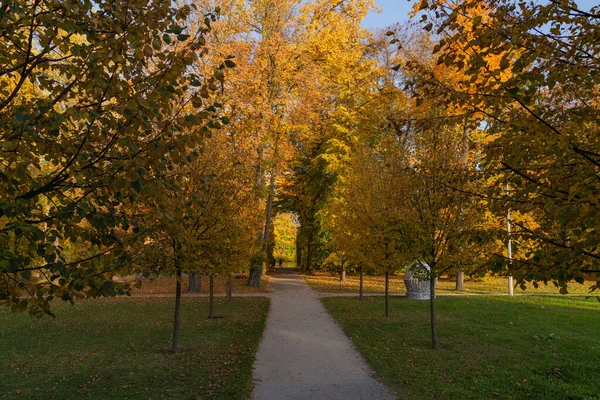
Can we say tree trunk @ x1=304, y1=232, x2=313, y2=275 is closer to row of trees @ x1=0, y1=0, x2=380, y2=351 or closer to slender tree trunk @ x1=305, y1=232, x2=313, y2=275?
Result: slender tree trunk @ x1=305, y1=232, x2=313, y2=275

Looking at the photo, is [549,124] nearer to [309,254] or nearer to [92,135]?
[92,135]

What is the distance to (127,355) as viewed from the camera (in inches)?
315

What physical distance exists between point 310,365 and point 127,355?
133 inches

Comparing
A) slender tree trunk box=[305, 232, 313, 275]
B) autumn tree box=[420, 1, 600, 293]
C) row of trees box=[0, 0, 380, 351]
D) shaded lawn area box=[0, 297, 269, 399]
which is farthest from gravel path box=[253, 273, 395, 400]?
slender tree trunk box=[305, 232, 313, 275]

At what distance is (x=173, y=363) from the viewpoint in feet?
24.5

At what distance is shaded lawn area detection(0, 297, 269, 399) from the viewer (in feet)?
19.8

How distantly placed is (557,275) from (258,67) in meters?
17.4

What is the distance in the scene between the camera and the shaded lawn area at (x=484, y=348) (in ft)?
20.2

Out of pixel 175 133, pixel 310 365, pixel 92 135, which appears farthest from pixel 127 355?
pixel 92 135

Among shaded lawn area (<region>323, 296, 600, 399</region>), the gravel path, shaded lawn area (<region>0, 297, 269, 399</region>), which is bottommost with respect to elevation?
shaded lawn area (<region>0, 297, 269, 399</region>)

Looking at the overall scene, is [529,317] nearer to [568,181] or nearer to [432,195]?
[432,195]

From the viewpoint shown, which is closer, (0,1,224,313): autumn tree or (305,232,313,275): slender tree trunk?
(0,1,224,313): autumn tree

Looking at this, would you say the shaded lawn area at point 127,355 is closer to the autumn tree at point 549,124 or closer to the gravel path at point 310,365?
the gravel path at point 310,365

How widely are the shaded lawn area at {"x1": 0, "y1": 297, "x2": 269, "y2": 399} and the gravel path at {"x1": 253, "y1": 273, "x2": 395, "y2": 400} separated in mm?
294
